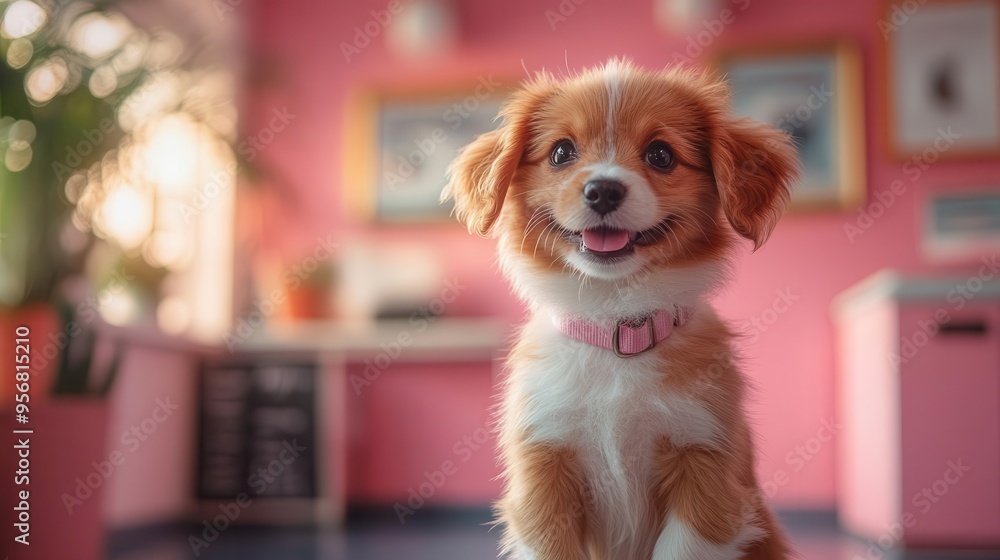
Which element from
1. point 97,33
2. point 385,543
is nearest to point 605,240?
point 385,543

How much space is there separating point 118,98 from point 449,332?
2.10 metres

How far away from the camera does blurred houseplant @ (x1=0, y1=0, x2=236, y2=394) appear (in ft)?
8.08

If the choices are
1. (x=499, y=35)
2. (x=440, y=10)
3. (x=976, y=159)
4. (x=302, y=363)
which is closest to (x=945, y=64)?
(x=976, y=159)

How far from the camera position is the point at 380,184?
5074mm

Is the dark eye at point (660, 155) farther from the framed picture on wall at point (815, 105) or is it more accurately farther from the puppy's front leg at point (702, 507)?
the framed picture on wall at point (815, 105)

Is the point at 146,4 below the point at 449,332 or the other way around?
the other way around

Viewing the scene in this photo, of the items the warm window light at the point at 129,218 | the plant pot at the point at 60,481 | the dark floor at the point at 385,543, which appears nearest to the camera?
the plant pot at the point at 60,481

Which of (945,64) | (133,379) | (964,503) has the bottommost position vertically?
(964,503)

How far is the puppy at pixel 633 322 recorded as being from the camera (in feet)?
4.05

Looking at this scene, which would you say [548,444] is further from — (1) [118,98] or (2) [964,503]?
(2) [964,503]

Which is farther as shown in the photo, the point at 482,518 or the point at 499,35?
the point at 499,35

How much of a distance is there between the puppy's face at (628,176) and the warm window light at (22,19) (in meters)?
1.79

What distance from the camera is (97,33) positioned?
3.64 meters

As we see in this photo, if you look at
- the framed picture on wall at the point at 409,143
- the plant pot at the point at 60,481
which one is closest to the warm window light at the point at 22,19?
the plant pot at the point at 60,481
